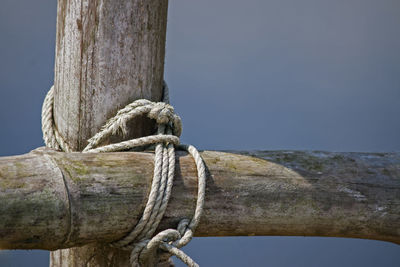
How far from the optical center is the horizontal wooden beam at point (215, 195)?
0.97 m

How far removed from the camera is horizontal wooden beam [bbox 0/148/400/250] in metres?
0.97

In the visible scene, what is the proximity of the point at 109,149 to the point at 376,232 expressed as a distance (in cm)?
66

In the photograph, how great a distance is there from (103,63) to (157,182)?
309 millimetres

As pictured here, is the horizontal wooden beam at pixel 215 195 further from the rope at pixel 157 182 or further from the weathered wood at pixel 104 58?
the weathered wood at pixel 104 58

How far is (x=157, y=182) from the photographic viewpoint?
107 centimetres

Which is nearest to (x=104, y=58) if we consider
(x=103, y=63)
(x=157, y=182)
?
(x=103, y=63)

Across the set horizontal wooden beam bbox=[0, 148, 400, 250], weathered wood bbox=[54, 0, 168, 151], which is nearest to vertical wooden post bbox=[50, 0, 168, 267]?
weathered wood bbox=[54, 0, 168, 151]

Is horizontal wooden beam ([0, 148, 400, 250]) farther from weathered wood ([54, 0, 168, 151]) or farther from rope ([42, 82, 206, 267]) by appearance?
weathered wood ([54, 0, 168, 151])

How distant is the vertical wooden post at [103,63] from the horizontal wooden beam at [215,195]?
0.14 meters

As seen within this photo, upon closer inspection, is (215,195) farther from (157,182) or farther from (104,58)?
(104,58)

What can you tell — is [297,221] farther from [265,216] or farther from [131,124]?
[131,124]

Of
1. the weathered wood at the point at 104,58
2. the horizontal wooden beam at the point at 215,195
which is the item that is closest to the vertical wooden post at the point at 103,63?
the weathered wood at the point at 104,58

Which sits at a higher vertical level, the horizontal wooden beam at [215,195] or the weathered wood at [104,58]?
the weathered wood at [104,58]

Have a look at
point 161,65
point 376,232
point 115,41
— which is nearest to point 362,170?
point 376,232
